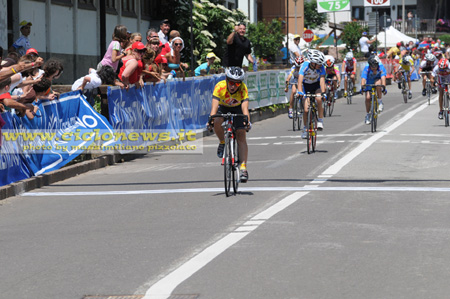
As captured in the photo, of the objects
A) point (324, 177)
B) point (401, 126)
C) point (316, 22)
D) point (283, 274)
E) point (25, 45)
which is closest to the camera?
point (283, 274)

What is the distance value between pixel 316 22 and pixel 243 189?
82.0m

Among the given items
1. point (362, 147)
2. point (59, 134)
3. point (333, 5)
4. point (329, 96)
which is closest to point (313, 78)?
point (362, 147)

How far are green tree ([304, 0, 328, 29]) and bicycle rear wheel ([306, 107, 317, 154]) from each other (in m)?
74.9

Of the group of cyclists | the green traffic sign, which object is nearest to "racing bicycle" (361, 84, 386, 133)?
the group of cyclists

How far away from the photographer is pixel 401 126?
23.7 meters

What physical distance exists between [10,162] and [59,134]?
6.01 feet

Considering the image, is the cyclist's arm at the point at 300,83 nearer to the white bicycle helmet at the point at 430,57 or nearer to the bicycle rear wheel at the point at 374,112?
the bicycle rear wheel at the point at 374,112

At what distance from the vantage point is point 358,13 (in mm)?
116438

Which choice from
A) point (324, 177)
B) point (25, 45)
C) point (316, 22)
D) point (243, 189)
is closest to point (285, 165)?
point (324, 177)

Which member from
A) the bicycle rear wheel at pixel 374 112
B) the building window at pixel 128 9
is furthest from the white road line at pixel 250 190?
the building window at pixel 128 9

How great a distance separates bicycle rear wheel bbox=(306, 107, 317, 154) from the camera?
57.1 ft

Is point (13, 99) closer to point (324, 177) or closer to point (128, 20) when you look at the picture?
point (324, 177)

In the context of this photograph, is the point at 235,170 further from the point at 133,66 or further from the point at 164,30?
the point at 164,30

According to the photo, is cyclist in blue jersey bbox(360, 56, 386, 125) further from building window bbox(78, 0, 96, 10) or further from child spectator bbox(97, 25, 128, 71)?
building window bbox(78, 0, 96, 10)
